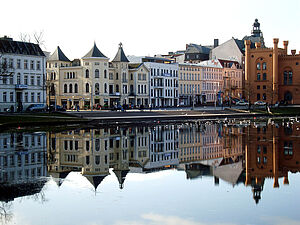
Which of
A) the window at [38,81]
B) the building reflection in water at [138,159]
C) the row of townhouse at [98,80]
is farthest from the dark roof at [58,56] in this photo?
→ the building reflection in water at [138,159]

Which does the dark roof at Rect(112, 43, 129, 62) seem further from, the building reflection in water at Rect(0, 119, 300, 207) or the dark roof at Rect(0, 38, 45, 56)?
the building reflection in water at Rect(0, 119, 300, 207)

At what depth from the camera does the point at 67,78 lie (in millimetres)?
100438

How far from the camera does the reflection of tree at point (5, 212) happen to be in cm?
1427

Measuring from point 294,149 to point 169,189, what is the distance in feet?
46.9

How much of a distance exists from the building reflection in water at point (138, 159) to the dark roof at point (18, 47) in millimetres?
42135

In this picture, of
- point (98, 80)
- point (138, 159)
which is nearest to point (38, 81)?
point (98, 80)

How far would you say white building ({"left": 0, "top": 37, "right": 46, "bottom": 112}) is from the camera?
76188 millimetres

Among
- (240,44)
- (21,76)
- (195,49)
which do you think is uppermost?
(240,44)

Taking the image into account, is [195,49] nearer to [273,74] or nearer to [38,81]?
[273,74]

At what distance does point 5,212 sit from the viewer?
1496cm

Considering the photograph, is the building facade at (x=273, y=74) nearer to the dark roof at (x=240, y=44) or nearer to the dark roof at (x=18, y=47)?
the dark roof at (x=240, y=44)

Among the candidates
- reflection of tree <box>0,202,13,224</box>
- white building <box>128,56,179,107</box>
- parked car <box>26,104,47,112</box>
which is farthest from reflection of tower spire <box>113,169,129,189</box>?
white building <box>128,56,179,107</box>

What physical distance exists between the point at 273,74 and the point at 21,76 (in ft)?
229

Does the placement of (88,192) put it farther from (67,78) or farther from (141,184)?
(67,78)
